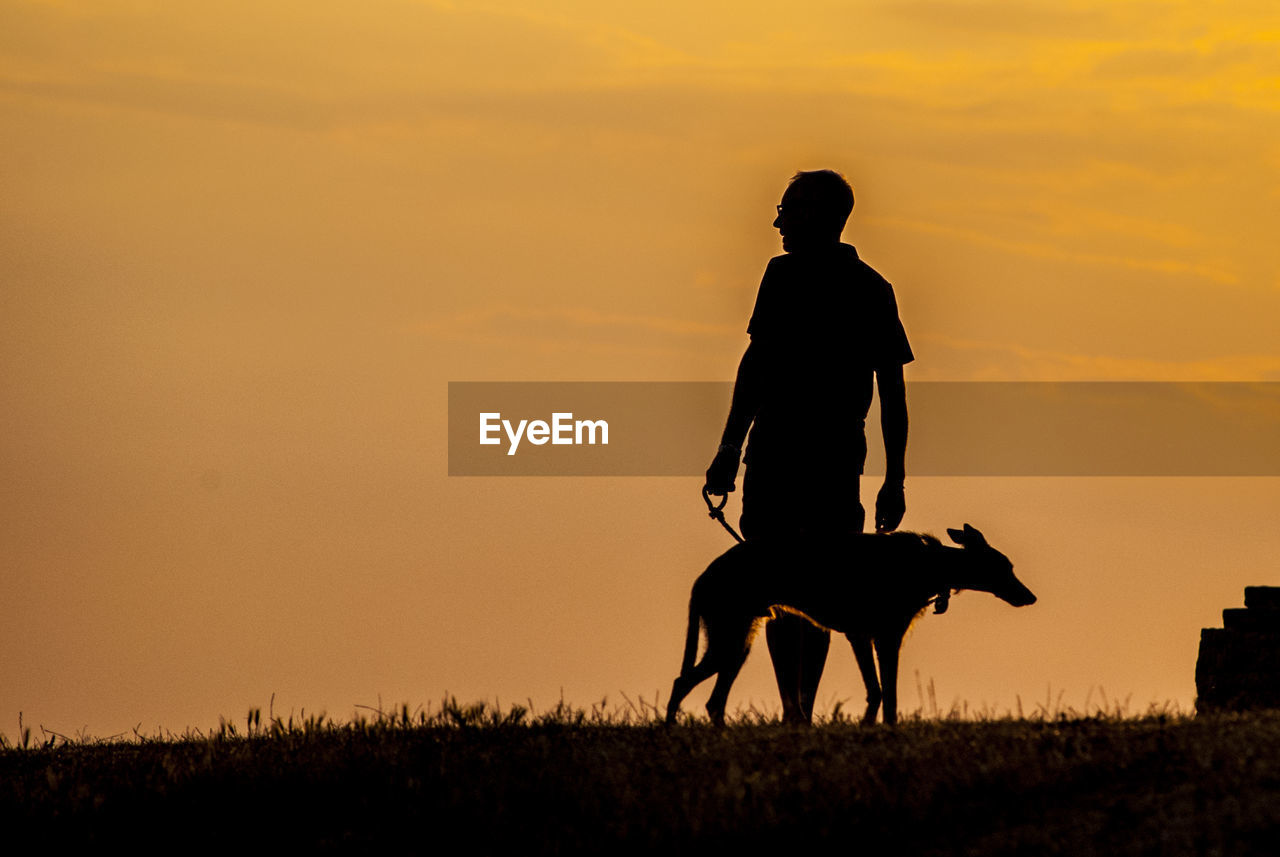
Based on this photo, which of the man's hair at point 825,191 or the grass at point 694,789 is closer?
the grass at point 694,789

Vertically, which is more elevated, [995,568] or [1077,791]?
[995,568]

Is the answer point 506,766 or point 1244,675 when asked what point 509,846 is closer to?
point 506,766

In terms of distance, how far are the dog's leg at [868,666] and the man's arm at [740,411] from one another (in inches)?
52.7

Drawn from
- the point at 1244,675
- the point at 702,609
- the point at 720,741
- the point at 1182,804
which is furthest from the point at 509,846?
the point at 1244,675

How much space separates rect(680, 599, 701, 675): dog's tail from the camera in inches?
435

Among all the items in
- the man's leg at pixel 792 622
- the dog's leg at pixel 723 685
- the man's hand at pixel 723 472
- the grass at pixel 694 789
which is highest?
the man's hand at pixel 723 472

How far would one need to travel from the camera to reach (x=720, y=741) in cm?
999

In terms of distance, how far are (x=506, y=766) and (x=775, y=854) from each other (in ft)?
7.09

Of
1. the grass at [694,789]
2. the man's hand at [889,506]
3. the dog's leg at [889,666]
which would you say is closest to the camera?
the grass at [694,789]

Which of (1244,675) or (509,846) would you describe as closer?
(509,846)

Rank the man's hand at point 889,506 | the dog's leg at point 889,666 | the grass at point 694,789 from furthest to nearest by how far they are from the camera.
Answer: the man's hand at point 889,506 < the dog's leg at point 889,666 < the grass at point 694,789

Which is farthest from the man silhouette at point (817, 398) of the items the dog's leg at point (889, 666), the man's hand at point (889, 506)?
the dog's leg at point (889, 666)

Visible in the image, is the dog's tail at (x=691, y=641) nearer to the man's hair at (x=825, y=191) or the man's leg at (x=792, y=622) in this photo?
the man's leg at (x=792, y=622)

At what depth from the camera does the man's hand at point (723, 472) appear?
11.5 metres
